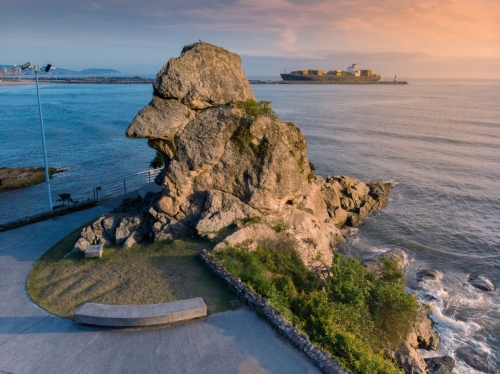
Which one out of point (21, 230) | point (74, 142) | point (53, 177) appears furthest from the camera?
point (74, 142)

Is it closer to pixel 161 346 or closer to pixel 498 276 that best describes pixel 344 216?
pixel 498 276

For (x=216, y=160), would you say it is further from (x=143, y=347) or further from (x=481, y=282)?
(x=481, y=282)

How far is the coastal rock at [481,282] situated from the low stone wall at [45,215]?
25.1 metres

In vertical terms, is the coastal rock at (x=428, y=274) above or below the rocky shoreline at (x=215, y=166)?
below

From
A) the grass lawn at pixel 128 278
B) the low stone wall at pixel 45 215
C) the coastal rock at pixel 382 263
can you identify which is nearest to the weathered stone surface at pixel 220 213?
the grass lawn at pixel 128 278

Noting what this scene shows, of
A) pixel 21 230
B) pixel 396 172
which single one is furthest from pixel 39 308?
pixel 396 172

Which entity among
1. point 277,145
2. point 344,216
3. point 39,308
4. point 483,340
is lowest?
point 483,340

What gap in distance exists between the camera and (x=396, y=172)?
45.4 metres

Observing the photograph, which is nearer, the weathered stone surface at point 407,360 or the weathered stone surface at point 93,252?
the weathered stone surface at point 407,360

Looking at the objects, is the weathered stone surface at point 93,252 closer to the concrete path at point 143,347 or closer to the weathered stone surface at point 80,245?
the weathered stone surface at point 80,245

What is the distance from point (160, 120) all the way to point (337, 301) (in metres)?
11.9

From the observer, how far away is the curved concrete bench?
12.1m

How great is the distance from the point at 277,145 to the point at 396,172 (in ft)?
100

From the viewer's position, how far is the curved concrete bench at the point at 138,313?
12133 mm
